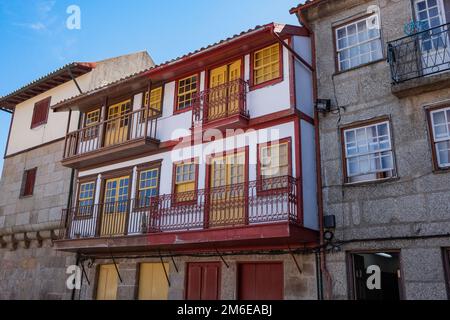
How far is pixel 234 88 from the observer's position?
38.5ft

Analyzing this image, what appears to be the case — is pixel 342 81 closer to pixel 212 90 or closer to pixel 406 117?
pixel 406 117

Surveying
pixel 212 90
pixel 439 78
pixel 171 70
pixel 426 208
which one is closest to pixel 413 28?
pixel 439 78

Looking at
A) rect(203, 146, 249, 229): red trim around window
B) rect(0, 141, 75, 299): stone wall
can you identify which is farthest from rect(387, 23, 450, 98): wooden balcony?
rect(0, 141, 75, 299): stone wall

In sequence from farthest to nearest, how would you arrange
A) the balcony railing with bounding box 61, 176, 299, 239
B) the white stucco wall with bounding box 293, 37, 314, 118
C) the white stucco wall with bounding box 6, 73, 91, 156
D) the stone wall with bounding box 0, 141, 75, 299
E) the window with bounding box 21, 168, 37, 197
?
1. the window with bounding box 21, 168, 37, 197
2. the white stucco wall with bounding box 6, 73, 91, 156
3. the stone wall with bounding box 0, 141, 75, 299
4. the white stucco wall with bounding box 293, 37, 314, 118
5. the balcony railing with bounding box 61, 176, 299, 239

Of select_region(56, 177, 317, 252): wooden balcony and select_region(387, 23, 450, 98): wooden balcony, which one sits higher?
select_region(387, 23, 450, 98): wooden balcony

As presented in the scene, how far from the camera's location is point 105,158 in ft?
46.9

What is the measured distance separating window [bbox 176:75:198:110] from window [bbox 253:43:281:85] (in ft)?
7.04

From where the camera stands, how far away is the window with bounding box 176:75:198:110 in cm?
1314

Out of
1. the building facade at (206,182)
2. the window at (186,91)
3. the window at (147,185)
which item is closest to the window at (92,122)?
the building facade at (206,182)

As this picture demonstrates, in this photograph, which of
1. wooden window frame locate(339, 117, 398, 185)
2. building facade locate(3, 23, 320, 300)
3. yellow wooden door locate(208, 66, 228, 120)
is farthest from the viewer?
yellow wooden door locate(208, 66, 228, 120)

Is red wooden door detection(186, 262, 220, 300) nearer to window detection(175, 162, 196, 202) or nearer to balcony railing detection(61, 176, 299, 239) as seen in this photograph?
balcony railing detection(61, 176, 299, 239)

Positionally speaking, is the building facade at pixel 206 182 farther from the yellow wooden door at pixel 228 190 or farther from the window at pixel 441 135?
the window at pixel 441 135

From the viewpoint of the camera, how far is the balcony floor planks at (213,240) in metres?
9.40
